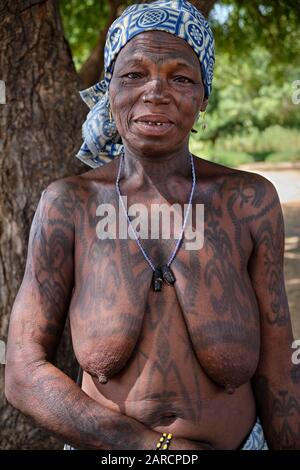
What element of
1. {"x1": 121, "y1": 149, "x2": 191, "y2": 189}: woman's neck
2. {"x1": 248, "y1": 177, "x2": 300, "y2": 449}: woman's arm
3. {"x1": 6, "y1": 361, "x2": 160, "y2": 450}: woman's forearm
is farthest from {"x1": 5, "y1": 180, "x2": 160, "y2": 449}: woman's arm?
{"x1": 248, "y1": 177, "x2": 300, "y2": 449}: woman's arm

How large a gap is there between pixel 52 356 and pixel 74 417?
10.6 inches

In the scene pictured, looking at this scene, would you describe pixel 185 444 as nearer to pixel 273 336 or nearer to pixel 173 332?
pixel 173 332

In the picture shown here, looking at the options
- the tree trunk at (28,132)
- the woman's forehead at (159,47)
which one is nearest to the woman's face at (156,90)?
the woman's forehead at (159,47)

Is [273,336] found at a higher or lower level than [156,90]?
lower

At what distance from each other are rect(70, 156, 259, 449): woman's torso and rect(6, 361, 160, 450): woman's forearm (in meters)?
0.06

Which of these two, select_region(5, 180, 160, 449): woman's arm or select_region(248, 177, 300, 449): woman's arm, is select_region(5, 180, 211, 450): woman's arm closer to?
select_region(5, 180, 160, 449): woman's arm

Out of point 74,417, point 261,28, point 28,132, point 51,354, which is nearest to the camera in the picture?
point 74,417

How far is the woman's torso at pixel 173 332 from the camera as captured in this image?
216cm

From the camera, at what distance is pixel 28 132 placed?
3.40 m

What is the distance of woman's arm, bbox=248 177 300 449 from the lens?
2316 mm

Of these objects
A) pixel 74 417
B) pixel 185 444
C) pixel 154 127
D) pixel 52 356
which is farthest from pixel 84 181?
pixel 185 444

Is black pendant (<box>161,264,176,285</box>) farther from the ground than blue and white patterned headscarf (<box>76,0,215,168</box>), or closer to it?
closer to it

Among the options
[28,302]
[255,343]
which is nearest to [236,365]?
[255,343]

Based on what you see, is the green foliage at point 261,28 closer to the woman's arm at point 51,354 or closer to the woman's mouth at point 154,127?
the woman's mouth at point 154,127
